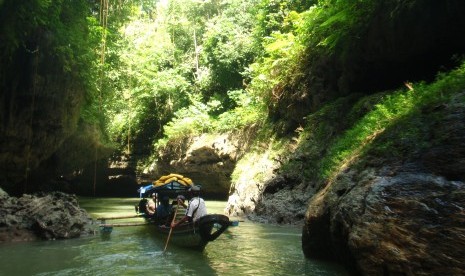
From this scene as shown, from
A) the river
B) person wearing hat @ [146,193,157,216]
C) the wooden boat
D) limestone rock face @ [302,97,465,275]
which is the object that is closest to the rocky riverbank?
the river

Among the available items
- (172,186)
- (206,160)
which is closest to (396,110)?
(172,186)

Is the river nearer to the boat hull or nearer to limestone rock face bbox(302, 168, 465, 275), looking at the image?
the boat hull

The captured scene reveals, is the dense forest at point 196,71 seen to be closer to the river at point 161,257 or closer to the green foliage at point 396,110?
the green foliage at point 396,110

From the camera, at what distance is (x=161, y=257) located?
323 inches

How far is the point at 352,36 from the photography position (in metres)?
10.7

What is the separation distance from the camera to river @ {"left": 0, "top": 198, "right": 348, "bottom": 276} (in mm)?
6816

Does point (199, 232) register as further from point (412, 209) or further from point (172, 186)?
point (412, 209)

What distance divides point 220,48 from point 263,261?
18947 mm

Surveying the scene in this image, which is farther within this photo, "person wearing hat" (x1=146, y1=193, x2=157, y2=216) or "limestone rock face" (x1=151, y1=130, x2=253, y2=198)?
"limestone rock face" (x1=151, y1=130, x2=253, y2=198)

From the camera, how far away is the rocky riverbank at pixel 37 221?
9.80m

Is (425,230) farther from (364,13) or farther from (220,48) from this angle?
(220,48)

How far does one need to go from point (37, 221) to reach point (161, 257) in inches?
162

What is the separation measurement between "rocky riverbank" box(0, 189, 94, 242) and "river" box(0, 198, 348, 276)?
1.40ft

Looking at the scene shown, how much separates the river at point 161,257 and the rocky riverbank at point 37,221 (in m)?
0.43
